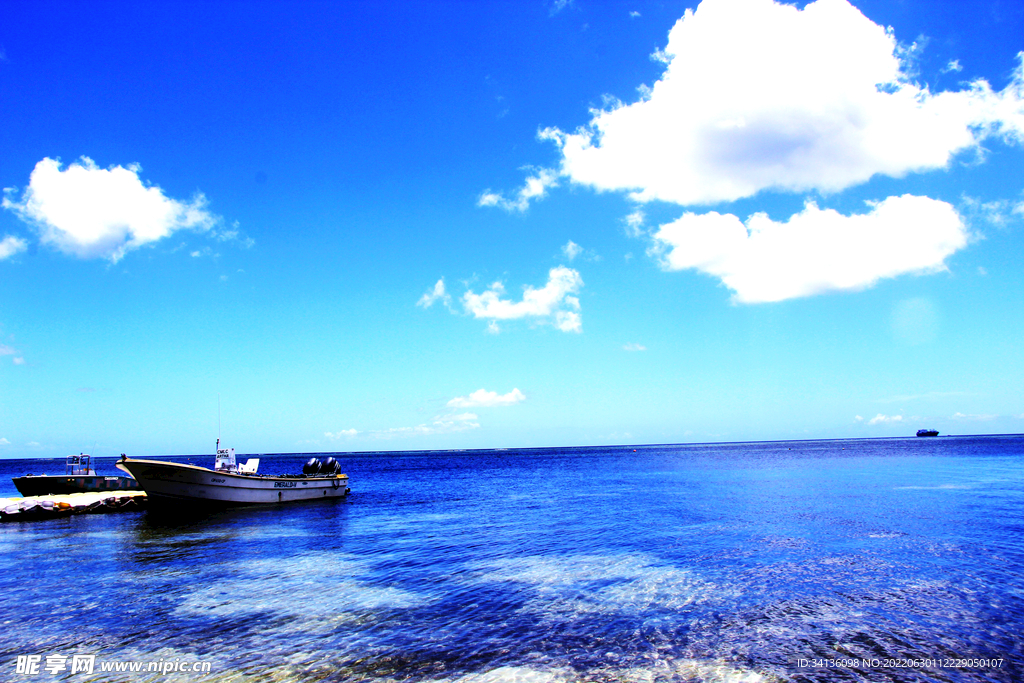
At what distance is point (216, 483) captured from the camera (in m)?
36.8

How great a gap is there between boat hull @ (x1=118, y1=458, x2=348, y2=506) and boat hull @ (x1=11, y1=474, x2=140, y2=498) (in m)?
11.1

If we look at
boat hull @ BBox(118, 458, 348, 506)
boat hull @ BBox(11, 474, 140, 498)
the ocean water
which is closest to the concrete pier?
boat hull @ BBox(118, 458, 348, 506)

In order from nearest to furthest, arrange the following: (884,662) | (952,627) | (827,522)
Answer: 1. (884,662)
2. (952,627)
3. (827,522)

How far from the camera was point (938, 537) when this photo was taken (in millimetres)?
22766

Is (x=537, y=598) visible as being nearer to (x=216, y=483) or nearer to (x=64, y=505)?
(x=216, y=483)

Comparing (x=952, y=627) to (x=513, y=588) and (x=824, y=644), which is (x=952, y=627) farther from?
(x=513, y=588)

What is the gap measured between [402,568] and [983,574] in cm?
1855

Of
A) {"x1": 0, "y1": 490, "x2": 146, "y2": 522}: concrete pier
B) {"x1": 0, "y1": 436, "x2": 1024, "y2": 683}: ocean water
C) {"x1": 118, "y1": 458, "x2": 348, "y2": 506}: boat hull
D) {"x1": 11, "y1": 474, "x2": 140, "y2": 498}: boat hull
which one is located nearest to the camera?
{"x1": 0, "y1": 436, "x2": 1024, "y2": 683}: ocean water

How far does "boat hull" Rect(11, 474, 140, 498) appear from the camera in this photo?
4306 cm

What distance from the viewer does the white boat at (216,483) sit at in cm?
3538

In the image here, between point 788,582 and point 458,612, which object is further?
point 788,582

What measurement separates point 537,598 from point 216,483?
1180 inches

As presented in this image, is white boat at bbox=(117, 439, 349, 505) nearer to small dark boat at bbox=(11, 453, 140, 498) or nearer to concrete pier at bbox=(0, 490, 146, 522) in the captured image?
concrete pier at bbox=(0, 490, 146, 522)

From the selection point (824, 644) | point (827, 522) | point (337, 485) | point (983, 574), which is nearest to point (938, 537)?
point (827, 522)
